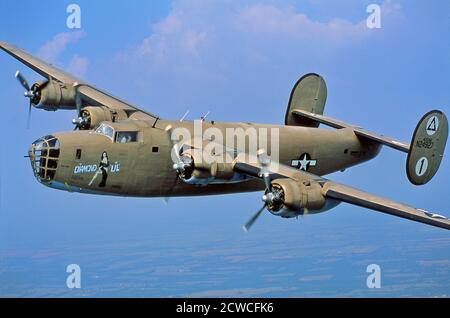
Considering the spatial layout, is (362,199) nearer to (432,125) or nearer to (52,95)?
(432,125)

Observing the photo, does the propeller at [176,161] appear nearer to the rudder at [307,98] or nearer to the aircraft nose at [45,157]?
the aircraft nose at [45,157]

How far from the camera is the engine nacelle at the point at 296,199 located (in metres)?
18.1

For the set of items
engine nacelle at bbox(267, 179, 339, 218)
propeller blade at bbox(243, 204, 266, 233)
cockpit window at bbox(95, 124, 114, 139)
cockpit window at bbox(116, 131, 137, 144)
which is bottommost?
propeller blade at bbox(243, 204, 266, 233)

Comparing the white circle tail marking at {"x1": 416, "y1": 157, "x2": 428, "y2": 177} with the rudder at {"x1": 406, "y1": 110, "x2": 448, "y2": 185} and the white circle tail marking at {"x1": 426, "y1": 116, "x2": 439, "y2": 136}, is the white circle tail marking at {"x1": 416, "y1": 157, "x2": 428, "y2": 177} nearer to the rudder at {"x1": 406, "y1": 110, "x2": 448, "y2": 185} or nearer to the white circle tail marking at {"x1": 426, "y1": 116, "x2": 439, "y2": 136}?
the rudder at {"x1": 406, "y1": 110, "x2": 448, "y2": 185}

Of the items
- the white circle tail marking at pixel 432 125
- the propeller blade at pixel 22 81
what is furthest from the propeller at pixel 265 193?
the propeller blade at pixel 22 81

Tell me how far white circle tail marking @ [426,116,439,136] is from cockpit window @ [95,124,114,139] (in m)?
9.51

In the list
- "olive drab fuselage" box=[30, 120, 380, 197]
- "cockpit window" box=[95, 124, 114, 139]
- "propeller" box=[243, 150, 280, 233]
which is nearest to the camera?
"propeller" box=[243, 150, 280, 233]

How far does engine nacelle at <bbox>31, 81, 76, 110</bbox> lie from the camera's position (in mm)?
24984

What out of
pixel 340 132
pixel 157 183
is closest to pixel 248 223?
pixel 157 183

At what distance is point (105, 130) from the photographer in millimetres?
20578

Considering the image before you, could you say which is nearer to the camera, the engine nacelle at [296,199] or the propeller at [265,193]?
the engine nacelle at [296,199]

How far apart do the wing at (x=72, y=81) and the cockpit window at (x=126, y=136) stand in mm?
1832

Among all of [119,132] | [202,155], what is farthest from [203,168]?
[119,132]

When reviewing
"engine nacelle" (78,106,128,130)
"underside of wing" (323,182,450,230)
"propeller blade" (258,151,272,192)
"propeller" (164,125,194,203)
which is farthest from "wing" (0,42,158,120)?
"underside of wing" (323,182,450,230)
